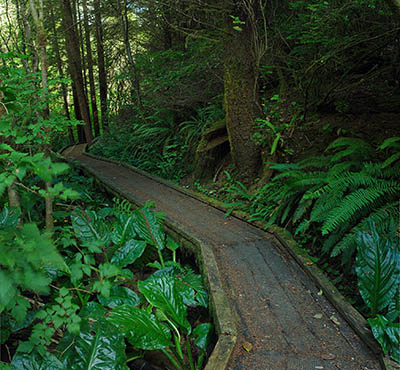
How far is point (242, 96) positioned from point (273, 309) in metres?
4.50

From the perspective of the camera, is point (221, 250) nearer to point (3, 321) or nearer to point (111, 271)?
point (111, 271)

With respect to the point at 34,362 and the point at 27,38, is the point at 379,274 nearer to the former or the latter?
the point at 34,362

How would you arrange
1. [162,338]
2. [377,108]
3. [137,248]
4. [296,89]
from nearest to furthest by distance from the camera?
1. [162,338]
2. [137,248]
3. [377,108]
4. [296,89]

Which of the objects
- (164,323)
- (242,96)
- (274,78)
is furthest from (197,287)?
(274,78)

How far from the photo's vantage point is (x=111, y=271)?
2465 mm

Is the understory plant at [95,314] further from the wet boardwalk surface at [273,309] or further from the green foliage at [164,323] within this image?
the wet boardwalk surface at [273,309]

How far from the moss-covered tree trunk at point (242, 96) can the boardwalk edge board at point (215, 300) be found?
7.60 ft

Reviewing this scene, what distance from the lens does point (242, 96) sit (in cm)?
629

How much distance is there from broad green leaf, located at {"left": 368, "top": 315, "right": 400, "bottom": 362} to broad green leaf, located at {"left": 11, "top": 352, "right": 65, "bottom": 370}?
2.42 m

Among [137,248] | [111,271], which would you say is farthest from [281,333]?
[137,248]

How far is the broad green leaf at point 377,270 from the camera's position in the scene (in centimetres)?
263

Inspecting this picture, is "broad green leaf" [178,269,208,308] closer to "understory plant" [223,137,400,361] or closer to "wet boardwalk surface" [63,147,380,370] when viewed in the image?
"wet boardwalk surface" [63,147,380,370]

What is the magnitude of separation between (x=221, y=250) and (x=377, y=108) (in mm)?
3854

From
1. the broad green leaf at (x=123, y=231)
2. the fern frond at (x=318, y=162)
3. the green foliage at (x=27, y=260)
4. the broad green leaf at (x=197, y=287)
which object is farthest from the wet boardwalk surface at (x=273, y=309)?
the green foliage at (x=27, y=260)
